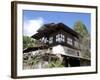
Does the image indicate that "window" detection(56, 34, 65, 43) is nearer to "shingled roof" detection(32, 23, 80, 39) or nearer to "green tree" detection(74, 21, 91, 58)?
"shingled roof" detection(32, 23, 80, 39)

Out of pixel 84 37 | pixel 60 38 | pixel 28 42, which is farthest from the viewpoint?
pixel 84 37

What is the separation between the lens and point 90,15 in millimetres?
2293

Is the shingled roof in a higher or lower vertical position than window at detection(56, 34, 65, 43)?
higher

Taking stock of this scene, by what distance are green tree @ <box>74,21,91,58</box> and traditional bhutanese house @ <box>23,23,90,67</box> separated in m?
0.03

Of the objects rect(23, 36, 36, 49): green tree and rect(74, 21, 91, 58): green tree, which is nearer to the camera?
rect(23, 36, 36, 49): green tree

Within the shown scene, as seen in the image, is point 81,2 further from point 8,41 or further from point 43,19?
point 8,41

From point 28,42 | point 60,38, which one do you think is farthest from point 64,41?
point 28,42

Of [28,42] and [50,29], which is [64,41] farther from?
[28,42]

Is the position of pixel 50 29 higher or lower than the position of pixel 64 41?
higher

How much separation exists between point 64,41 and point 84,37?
21 centimetres

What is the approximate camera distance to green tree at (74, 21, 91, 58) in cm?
225

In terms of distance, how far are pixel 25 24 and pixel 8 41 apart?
20 centimetres

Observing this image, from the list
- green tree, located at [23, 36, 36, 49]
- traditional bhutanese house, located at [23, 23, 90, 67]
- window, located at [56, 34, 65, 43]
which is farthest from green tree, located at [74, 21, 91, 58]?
green tree, located at [23, 36, 36, 49]

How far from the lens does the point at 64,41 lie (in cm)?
217
